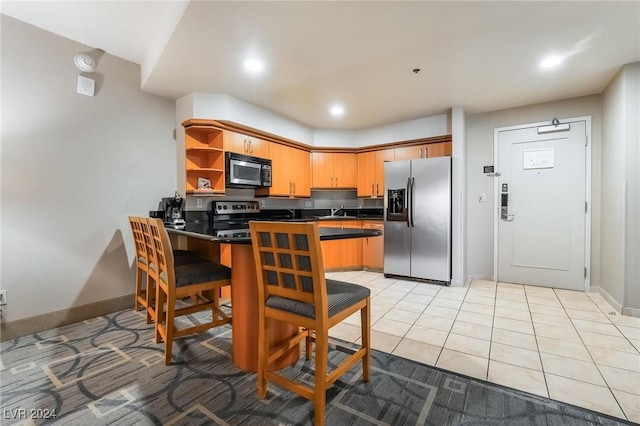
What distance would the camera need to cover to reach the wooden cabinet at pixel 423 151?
13.4ft

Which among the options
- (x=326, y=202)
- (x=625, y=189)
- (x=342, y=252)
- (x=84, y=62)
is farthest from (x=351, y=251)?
(x=84, y=62)

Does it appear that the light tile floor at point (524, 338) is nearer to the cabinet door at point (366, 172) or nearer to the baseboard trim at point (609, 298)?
the baseboard trim at point (609, 298)

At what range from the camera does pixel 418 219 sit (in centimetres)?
390

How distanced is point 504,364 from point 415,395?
0.77 m

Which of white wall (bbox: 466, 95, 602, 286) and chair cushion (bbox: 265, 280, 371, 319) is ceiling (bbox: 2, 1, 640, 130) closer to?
white wall (bbox: 466, 95, 602, 286)

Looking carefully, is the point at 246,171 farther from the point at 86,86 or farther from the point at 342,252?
the point at 342,252

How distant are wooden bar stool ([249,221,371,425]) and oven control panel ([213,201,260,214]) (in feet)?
7.67

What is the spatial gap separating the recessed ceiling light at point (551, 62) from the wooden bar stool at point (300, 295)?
2.72 metres

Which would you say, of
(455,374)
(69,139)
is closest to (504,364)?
(455,374)

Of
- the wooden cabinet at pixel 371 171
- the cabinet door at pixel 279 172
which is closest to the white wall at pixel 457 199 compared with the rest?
the wooden cabinet at pixel 371 171

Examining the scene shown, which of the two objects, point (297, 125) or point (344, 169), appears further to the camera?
point (344, 169)

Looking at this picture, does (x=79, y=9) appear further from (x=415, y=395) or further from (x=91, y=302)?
(x=415, y=395)

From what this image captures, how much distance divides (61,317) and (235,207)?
2.03 meters

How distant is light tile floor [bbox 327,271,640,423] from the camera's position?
1.66 m
